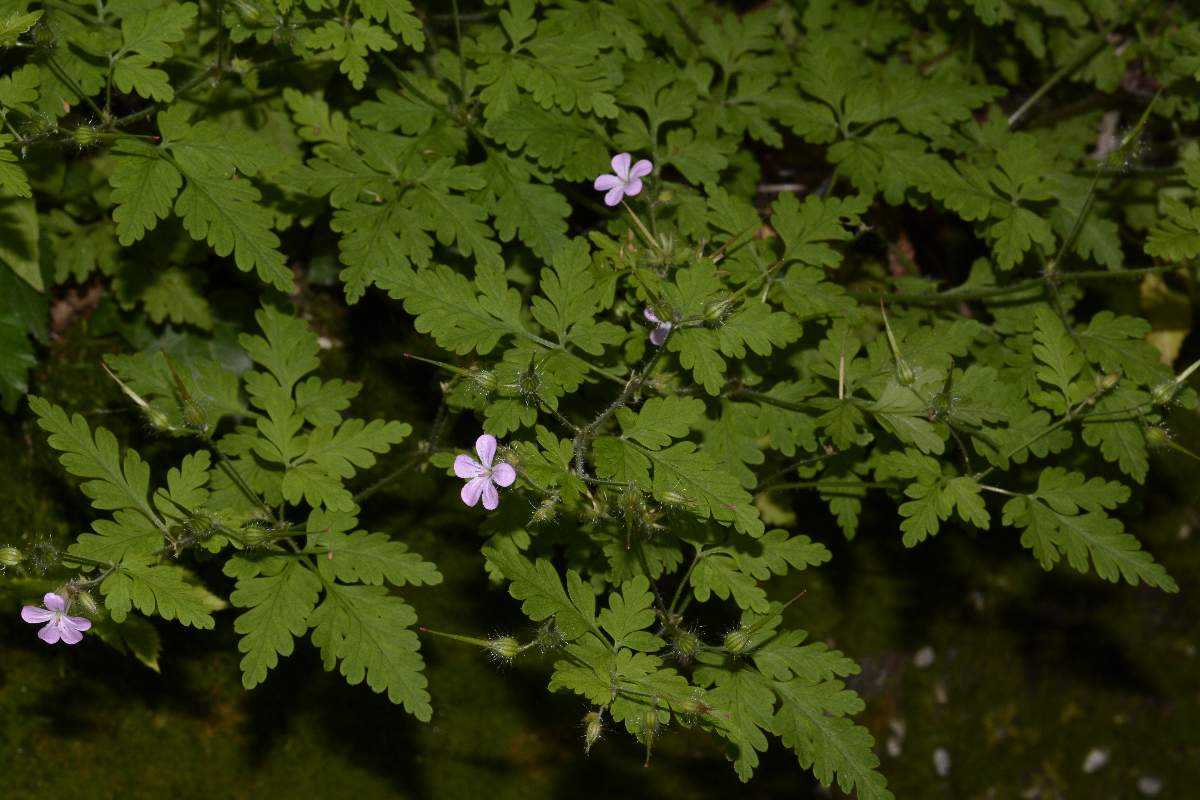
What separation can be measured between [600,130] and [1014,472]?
5.95ft

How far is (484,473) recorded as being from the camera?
250cm

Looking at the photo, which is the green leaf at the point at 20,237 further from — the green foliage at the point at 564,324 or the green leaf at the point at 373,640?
the green leaf at the point at 373,640

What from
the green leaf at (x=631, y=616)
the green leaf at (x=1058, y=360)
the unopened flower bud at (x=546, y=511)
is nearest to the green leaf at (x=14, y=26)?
the unopened flower bud at (x=546, y=511)

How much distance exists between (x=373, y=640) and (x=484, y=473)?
539 mm

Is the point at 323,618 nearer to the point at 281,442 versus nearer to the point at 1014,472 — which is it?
the point at 281,442

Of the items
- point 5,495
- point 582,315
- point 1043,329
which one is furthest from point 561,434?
point 5,495

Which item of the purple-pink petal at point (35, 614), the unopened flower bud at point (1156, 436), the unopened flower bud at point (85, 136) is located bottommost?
the unopened flower bud at point (1156, 436)

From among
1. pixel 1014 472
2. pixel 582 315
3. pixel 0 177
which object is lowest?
pixel 1014 472

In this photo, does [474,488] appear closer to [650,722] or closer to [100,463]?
[650,722]

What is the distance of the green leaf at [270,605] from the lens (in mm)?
2535

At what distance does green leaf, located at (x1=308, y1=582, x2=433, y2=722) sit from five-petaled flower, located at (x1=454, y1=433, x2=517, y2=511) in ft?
1.23

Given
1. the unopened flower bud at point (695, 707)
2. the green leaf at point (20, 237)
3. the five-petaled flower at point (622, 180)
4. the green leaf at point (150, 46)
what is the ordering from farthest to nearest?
the green leaf at point (20, 237) → the five-petaled flower at point (622, 180) → the green leaf at point (150, 46) → the unopened flower bud at point (695, 707)

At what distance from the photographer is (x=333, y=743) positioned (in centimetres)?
336

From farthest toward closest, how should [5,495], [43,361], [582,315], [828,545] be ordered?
[828,545] → [43,361] → [5,495] → [582,315]
